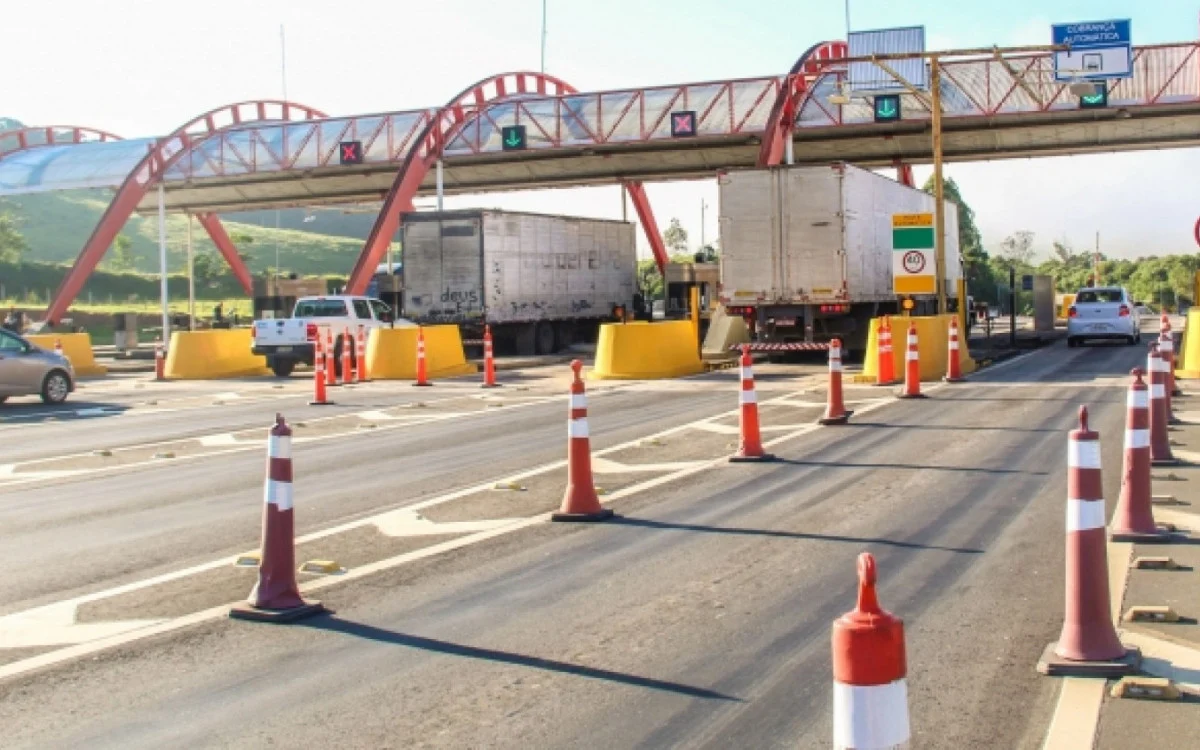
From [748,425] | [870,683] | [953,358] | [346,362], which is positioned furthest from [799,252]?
[870,683]

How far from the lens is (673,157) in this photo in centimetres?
5341

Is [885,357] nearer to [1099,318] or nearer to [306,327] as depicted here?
[306,327]

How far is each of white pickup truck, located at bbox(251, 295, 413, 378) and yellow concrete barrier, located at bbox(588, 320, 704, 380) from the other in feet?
22.4

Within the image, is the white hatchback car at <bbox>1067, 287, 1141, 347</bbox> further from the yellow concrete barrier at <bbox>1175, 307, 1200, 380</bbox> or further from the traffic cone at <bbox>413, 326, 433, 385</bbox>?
the traffic cone at <bbox>413, 326, 433, 385</bbox>

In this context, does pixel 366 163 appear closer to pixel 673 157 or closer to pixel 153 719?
pixel 673 157

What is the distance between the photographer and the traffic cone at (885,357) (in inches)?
878

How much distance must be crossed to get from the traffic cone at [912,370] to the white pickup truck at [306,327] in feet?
47.5

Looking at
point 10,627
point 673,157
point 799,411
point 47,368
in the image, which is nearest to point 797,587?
point 10,627

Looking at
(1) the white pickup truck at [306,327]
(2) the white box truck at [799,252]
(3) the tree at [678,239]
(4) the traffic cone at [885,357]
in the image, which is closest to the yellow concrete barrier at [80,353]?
(1) the white pickup truck at [306,327]

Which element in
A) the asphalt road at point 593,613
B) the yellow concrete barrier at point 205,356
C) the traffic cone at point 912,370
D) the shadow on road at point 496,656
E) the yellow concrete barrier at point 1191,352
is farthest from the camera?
the yellow concrete barrier at point 205,356

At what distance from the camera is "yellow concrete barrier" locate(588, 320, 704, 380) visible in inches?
1041

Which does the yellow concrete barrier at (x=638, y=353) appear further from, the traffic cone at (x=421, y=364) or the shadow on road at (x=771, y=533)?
the shadow on road at (x=771, y=533)

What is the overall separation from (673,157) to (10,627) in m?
47.3

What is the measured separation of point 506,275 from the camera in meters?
38.0
